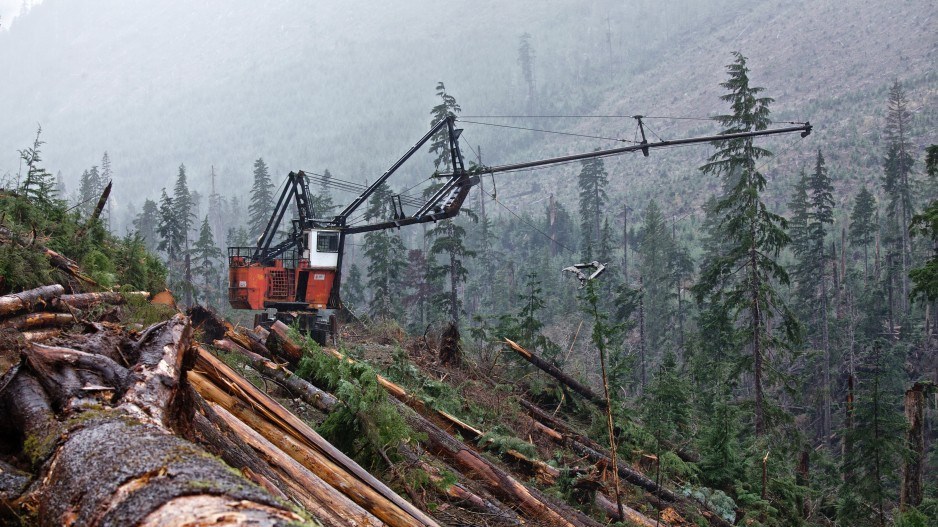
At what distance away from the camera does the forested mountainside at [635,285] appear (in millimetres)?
9000

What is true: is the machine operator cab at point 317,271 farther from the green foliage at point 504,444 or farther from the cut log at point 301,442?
the cut log at point 301,442

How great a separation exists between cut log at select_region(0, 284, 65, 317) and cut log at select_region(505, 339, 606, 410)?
29.7ft

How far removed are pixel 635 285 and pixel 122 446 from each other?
61.9m

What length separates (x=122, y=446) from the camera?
3236 millimetres

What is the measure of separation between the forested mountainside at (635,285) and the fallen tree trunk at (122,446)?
0.13 meters

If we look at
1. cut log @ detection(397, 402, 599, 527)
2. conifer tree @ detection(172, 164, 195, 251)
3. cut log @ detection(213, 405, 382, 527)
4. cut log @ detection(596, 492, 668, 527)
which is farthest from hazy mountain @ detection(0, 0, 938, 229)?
cut log @ detection(213, 405, 382, 527)

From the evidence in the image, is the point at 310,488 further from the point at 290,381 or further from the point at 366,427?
the point at 290,381

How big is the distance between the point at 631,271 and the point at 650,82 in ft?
239

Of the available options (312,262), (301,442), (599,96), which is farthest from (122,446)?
(599,96)

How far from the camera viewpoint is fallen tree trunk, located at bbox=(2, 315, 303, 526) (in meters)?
2.70

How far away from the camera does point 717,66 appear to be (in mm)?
120250

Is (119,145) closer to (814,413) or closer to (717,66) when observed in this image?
(717,66)

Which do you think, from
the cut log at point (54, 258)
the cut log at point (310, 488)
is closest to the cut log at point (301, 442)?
the cut log at point (310, 488)

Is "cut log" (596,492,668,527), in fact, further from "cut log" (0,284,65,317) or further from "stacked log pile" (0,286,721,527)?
"cut log" (0,284,65,317)
